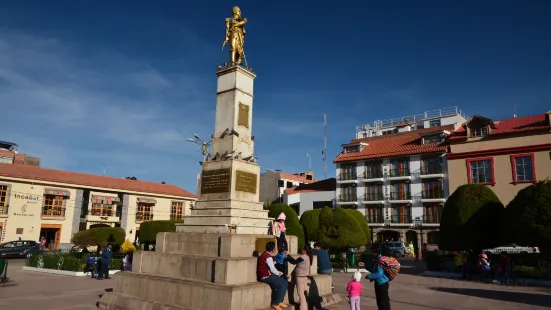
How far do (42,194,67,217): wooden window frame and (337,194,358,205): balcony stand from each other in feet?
98.8

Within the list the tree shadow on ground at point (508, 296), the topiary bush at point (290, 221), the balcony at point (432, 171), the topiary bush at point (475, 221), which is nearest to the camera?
the tree shadow on ground at point (508, 296)

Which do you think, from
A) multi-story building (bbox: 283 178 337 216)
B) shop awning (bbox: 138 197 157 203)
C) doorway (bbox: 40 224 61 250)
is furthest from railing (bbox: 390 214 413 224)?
doorway (bbox: 40 224 61 250)

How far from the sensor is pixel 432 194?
4106 cm

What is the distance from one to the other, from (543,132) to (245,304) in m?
32.1

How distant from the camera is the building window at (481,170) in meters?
32.8

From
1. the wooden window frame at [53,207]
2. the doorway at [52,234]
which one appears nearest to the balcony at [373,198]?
the wooden window frame at [53,207]

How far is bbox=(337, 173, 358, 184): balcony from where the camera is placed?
154 ft

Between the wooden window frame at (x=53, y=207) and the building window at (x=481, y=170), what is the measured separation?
126 ft

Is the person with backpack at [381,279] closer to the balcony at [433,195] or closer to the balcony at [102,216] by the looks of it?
the balcony at [433,195]

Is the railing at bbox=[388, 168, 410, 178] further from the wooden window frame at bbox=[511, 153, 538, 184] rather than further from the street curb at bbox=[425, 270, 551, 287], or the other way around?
the street curb at bbox=[425, 270, 551, 287]

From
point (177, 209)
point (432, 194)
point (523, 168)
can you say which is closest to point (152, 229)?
point (177, 209)

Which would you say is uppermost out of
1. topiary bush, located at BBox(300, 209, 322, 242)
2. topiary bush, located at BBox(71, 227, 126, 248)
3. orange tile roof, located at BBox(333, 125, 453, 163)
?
orange tile roof, located at BBox(333, 125, 453, 163)

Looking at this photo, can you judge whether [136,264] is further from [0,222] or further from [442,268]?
[0,222]

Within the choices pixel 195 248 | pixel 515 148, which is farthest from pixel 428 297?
pixel 515 148
